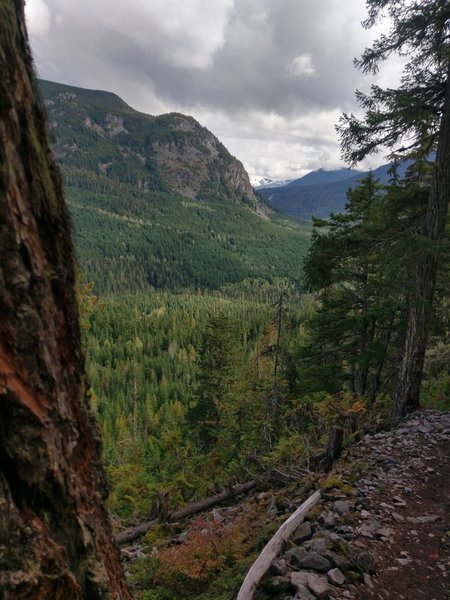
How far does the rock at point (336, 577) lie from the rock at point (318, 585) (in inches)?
2.6

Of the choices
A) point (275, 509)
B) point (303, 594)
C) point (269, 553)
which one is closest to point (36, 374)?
point (303, 594)

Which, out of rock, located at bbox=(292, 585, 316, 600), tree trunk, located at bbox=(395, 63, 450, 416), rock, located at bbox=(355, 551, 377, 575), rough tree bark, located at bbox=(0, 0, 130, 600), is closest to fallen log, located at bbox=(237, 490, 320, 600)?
rock, located at bbox=(292, 585, 316, 600)

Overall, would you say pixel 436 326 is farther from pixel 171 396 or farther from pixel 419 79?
pixel 171 396

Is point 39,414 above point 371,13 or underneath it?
underneath

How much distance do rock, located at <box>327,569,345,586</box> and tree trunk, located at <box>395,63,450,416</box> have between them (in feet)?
19.8

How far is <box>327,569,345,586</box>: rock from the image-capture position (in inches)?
158

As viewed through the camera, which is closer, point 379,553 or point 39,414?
point 39,414

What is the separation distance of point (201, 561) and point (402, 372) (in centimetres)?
636

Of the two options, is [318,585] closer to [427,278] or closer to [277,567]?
[277,567]

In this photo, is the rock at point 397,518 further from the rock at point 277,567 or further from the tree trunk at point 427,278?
the tree trunk at point 427,278

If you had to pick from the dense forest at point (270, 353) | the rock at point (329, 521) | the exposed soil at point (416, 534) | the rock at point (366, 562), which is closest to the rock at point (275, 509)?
the dense forest at point (270, 353)

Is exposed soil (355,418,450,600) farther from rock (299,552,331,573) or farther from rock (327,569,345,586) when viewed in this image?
rock (299,552,331,573)

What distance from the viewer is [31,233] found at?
2.31m

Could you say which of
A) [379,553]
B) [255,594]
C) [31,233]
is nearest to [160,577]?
[255,594]
